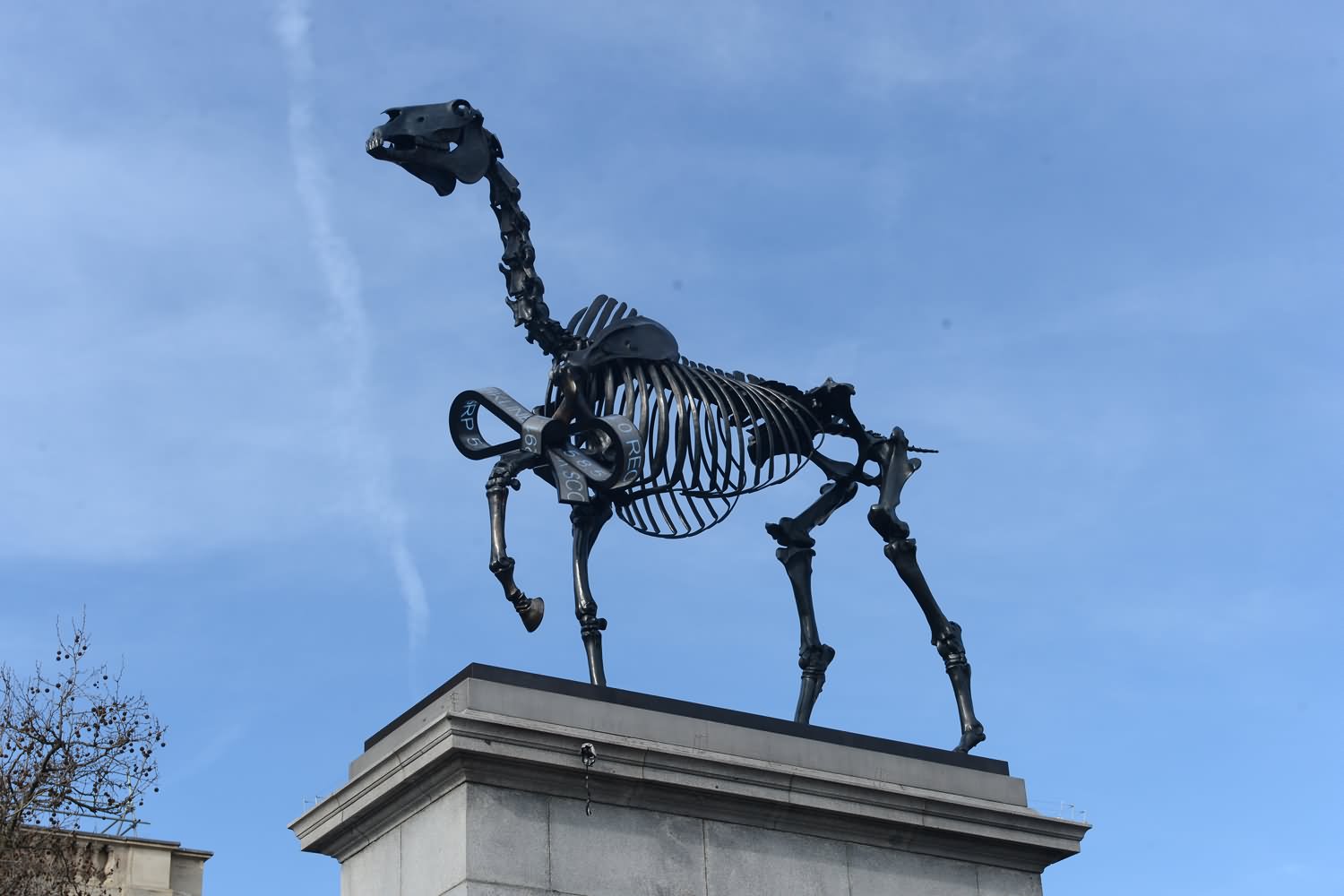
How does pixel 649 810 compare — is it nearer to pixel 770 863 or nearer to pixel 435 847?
pixel 770 863

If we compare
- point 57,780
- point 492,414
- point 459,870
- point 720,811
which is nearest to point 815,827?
point 720,811

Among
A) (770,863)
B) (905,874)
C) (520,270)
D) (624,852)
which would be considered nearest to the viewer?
(624,852)

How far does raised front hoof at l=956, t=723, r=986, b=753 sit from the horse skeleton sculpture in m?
0.02

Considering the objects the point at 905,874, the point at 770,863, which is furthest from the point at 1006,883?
the point at 770,863

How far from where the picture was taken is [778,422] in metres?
19.6

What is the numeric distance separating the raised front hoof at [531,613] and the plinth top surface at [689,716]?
71 centimetres

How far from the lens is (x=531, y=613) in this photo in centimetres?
1695

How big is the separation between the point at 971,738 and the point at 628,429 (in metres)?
4.22

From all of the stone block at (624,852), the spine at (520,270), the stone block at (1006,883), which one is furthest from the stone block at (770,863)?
the spine at (520,270)

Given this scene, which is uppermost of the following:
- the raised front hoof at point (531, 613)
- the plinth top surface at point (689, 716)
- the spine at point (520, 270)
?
the spine at point (520, 270)

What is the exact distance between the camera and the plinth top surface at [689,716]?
1616 cm

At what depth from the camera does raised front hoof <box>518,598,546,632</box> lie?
1695 cm

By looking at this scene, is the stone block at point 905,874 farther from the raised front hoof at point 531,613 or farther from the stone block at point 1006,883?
the raised front hoof at point 531,613

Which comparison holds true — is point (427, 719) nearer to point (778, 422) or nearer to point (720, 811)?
point (720, 811)
